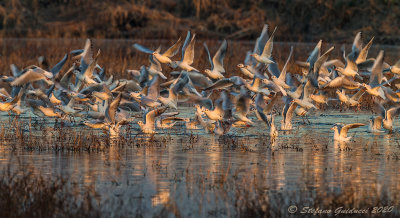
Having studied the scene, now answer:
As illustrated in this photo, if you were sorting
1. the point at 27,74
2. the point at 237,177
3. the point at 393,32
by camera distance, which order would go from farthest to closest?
the point at 393,32, the point at 27,74, the point at 237,177

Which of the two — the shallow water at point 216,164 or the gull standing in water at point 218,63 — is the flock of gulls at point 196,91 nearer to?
the gull standing in water at point 218,63

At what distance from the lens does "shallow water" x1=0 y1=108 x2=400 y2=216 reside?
10.4 m

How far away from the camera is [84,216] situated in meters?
8.49

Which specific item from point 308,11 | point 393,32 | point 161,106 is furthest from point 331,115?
point 308,11

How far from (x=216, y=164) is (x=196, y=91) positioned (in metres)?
3.79

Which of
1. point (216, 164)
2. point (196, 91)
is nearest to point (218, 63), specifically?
point (196, 91)

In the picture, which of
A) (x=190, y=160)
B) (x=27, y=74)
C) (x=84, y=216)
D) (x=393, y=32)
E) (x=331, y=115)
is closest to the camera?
(x=84, y=216)

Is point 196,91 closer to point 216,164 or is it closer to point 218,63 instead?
point 218,63

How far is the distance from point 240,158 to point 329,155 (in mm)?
1335

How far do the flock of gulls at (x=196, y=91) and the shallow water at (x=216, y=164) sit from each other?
36 cm

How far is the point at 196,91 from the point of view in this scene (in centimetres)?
1598

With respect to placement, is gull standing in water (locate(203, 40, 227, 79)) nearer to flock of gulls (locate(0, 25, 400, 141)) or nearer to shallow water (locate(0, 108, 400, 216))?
flock of gulls (locate(0, 25, 400, 141))

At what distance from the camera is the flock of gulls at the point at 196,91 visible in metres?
15.3

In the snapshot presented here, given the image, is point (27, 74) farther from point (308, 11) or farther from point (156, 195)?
point (308, 11)
